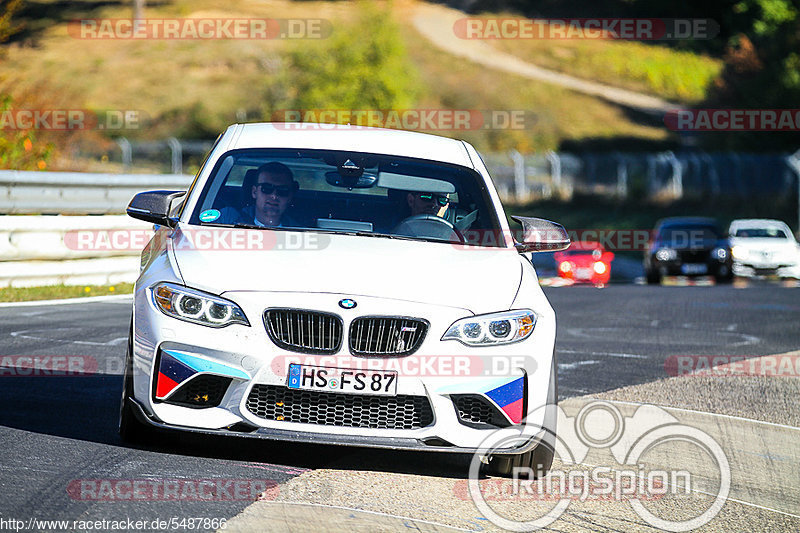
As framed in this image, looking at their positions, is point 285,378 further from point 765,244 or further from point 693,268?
point 765,244

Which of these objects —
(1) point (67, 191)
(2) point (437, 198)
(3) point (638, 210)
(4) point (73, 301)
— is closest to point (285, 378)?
(2) point (437, 198)

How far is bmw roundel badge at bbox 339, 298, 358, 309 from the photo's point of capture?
570 cm

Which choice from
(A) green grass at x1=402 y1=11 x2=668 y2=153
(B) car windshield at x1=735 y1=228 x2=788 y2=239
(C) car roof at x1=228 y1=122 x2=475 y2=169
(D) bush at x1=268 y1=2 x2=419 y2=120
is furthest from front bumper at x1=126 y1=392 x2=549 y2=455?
(A) green grass at x1=402 y1=11 x2=668 y2=153

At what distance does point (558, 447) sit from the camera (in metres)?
6.95

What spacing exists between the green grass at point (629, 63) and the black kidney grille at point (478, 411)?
81.2 m

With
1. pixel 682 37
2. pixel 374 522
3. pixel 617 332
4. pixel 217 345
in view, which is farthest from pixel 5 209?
pixel 682 37

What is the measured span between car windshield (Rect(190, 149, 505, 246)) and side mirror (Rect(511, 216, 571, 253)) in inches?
7.8

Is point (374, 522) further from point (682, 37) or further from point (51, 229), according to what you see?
point (682, 37)

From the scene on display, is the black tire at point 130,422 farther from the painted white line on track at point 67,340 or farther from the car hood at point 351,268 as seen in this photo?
the painted white line on track at point 67,340

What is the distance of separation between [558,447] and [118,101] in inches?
2492

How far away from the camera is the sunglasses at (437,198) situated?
722 centimetres

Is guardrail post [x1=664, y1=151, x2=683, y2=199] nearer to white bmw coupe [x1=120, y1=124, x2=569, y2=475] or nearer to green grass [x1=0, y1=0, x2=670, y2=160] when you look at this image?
green grass [x1=0, y1=0, x2=670, y2=160]

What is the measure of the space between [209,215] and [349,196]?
Result: 0.86 m

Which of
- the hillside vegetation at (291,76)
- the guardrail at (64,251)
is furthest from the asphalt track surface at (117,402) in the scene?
the hillside vegetation at (291,76)
